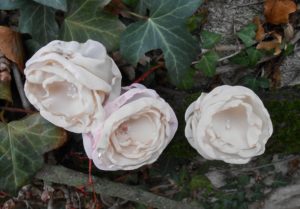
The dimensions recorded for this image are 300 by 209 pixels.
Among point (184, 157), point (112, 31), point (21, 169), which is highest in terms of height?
point (112, 31)

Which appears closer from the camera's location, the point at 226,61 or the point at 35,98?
the point at 35,98

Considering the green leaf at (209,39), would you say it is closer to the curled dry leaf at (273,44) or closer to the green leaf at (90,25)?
the curled dry leaf at (273,44)

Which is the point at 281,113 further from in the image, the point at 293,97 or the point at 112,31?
the point at 112,31

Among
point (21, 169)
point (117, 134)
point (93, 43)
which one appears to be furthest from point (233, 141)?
point (21, 169)

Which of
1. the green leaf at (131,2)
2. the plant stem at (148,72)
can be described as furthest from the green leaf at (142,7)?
the plant stem at (148,72)

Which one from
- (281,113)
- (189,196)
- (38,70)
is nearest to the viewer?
(38,70)

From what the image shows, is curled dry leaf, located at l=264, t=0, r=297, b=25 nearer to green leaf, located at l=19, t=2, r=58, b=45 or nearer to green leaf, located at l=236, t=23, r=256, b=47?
green leaf, located at l=236, t=23, r=256, b=47
